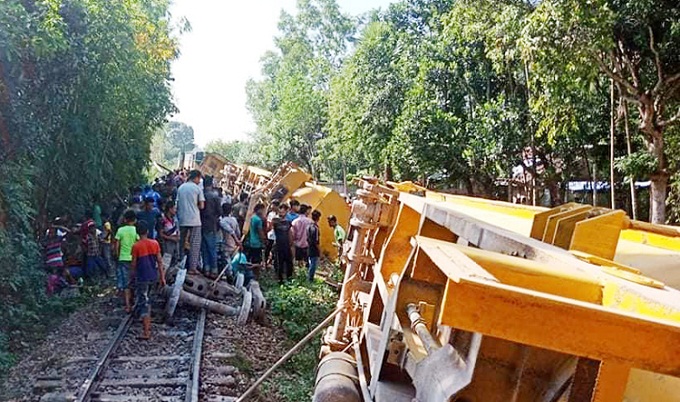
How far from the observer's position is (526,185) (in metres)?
21.7

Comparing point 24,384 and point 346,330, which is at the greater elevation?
point 346,330

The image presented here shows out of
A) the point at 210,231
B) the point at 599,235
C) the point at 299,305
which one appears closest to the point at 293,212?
the point at 210,231

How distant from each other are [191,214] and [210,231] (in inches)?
28.1

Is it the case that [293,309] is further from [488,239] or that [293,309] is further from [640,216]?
[640,216]

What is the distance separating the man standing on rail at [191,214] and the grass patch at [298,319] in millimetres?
1447

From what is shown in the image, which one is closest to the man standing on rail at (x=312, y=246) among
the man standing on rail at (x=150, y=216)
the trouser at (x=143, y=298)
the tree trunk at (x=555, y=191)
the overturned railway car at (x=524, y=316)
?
the man standing on rail at (x=150, y=216)

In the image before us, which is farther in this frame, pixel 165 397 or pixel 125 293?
pixel 125 293

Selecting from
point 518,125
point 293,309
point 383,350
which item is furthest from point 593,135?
point 383,350

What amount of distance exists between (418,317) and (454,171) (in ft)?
67.6

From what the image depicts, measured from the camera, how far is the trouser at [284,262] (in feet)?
40.6

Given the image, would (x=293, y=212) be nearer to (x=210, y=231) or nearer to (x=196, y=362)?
(x=210, y=231)

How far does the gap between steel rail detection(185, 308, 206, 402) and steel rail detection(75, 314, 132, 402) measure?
3.18ft

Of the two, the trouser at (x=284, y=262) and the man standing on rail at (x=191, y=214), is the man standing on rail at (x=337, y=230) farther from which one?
the man standing on rail at (x=191, y=214)

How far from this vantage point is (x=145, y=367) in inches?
303
